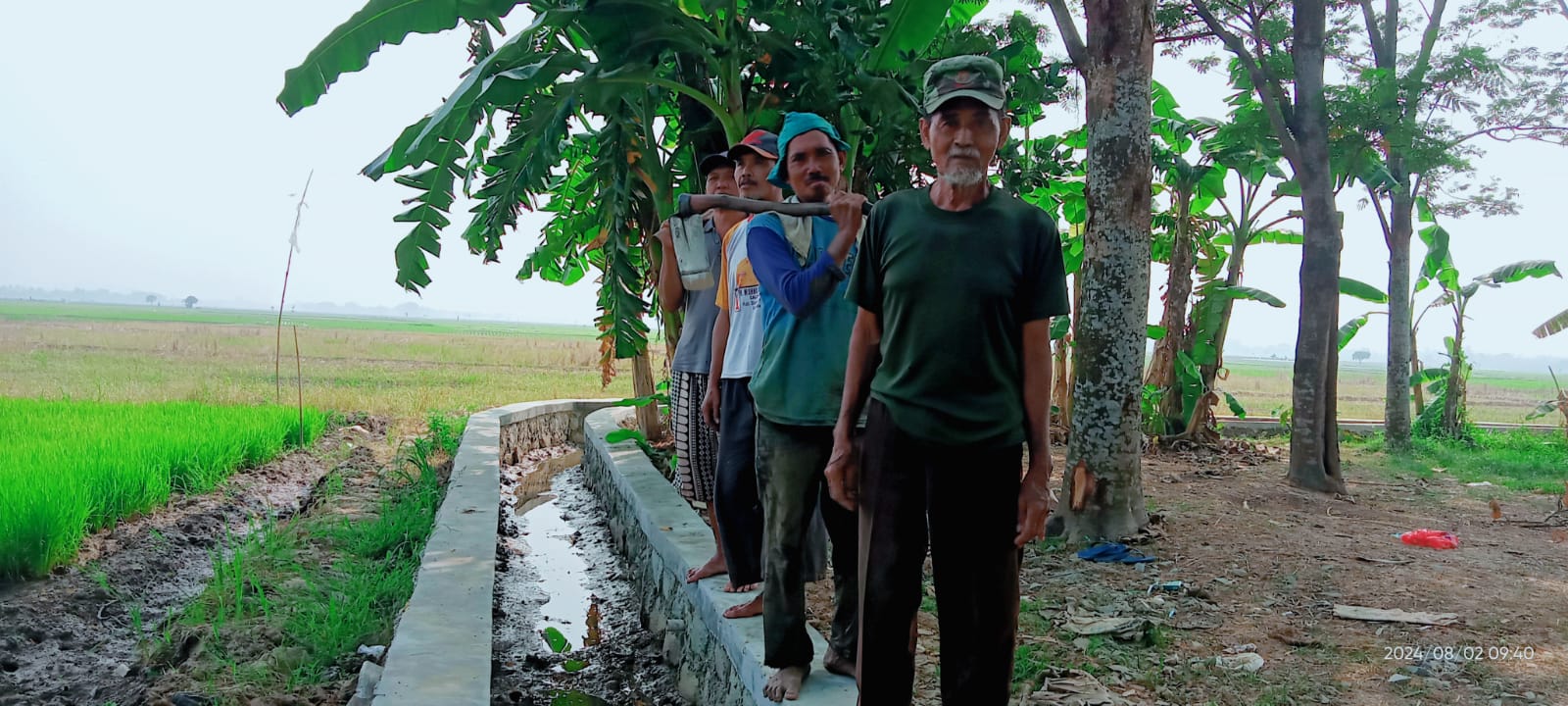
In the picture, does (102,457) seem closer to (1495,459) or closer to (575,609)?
(575,609)

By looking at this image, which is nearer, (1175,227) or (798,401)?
(798,401)

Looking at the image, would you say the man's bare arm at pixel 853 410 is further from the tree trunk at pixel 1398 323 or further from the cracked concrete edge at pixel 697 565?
the tree trunk at pixel 1398 323

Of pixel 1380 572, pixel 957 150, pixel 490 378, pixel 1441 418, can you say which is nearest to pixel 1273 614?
pixel 1380 572

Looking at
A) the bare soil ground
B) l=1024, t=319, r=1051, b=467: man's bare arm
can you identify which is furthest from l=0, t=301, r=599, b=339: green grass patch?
l=1024, t=319, r=1051, b=467: man's bare arm

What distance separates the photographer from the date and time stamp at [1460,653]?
A: 3188 millimetres

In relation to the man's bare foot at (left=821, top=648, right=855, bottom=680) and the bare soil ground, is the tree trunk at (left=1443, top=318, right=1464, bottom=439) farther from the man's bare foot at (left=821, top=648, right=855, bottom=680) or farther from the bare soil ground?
the man's bare foot at (left=821, top=648, right=855, bottom=680)

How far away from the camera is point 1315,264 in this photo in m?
6.66

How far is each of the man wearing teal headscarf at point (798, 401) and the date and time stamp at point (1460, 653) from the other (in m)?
2.13

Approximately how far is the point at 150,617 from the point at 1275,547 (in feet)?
17.8

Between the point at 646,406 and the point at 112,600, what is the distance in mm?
3986

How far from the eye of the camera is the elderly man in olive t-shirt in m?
1.80

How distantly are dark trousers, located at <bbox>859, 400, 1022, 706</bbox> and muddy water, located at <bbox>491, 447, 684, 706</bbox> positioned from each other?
188cm

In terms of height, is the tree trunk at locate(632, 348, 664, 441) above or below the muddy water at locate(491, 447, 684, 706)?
above

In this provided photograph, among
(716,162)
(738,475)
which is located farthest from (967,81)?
(716,162)
